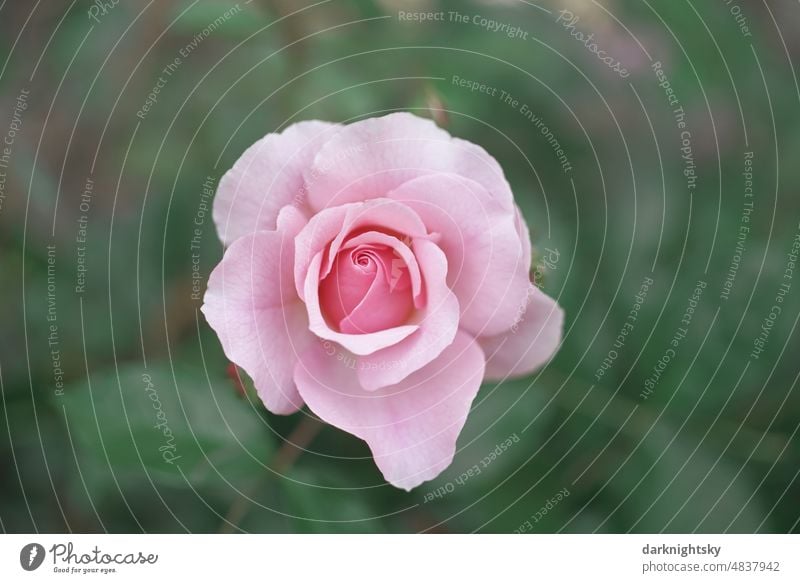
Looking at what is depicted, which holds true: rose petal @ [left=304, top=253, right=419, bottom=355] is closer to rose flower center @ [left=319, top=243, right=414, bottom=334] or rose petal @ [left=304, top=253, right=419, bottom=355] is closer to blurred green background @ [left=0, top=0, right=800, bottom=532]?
rose flower center @ [left=319, top=243, right=414, bottom=334]

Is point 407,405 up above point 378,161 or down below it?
below

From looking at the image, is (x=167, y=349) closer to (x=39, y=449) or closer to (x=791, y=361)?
(x=39, y=449)

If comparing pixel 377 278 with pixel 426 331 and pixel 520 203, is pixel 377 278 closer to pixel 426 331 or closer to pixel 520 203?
pixel 426 331

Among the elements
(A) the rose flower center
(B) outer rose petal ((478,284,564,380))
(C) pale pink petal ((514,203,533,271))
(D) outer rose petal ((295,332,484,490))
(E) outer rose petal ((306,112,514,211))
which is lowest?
(D) outer rose petal ((295,332,484,490))

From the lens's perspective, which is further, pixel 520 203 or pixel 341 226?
pixel 520 203

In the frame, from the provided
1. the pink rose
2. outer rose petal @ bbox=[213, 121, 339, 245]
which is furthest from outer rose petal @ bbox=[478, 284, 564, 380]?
outer rose petal @ bbox=[213, 121, 339, 245]

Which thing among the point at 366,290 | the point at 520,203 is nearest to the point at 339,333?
the point at 366,290
